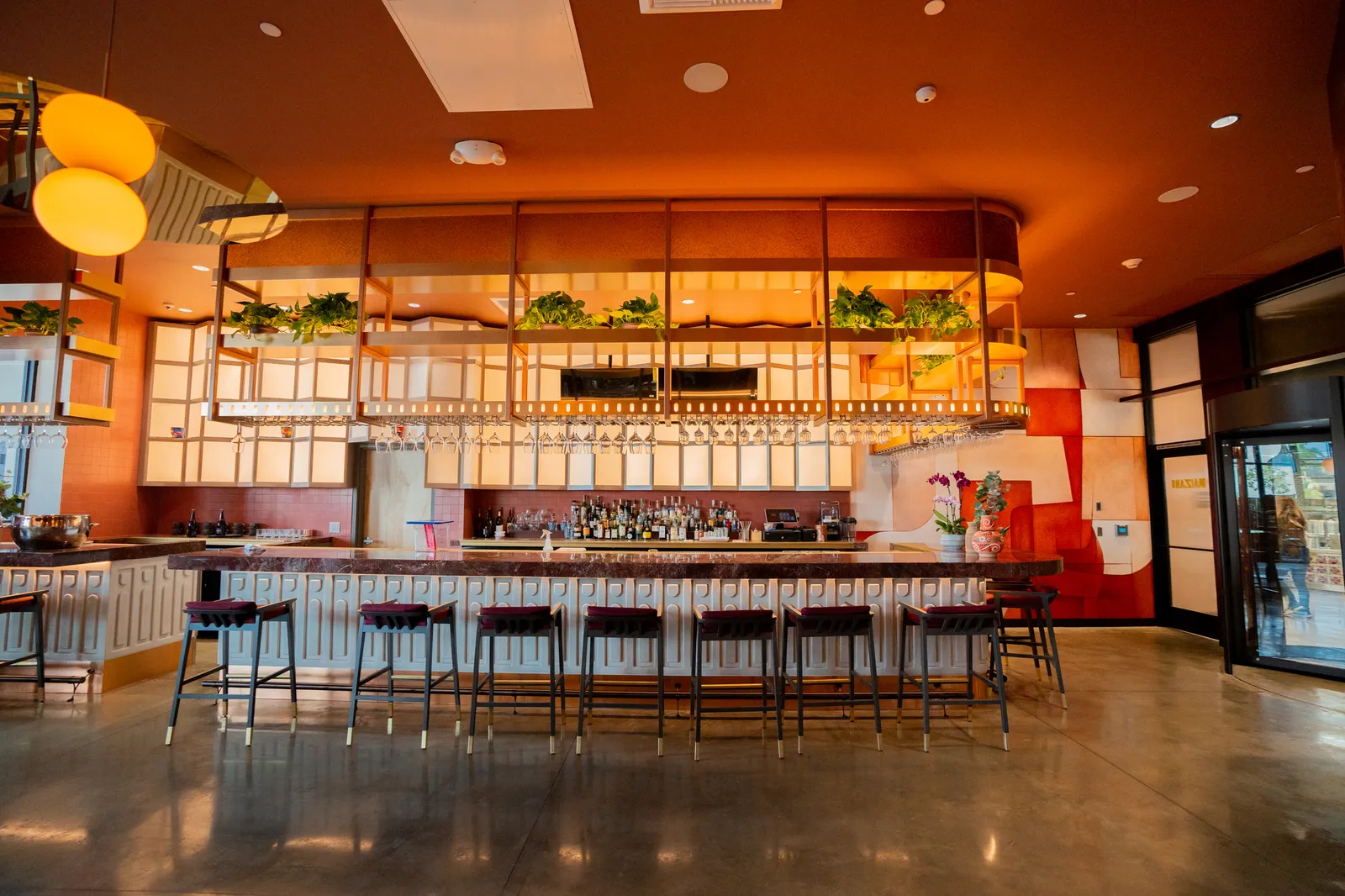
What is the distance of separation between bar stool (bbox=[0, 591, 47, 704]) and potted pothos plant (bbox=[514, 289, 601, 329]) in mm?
4234

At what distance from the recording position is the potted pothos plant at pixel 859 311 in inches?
197

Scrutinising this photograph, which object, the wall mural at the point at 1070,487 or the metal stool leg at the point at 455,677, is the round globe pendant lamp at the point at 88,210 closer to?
the metal stool leg at the point at 455,677

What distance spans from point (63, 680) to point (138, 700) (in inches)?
25.0

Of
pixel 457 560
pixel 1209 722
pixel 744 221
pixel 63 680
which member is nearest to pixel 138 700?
pixel 63 680

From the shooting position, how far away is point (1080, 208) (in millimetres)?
5180

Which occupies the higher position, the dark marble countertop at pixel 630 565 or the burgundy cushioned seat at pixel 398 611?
the dark marble countertop at pixel 630 565

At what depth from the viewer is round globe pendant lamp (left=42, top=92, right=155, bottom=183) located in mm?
1830

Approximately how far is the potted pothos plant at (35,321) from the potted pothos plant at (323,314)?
1915 mm

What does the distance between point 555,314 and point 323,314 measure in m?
1.83

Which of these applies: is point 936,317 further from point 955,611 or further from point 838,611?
point 838,611

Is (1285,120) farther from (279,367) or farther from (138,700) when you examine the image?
(279,367)

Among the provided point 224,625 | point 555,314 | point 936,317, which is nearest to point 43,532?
point 224,625

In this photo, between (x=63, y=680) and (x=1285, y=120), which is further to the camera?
(x=63, y=680)

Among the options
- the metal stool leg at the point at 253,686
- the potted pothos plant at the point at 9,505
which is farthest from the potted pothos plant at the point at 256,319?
the potted pothos plant at the point at 9,505
